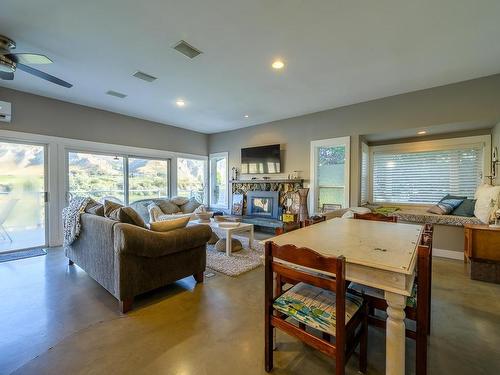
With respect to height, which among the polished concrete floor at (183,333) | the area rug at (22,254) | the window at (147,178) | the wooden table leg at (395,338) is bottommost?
the polished concrete floor at (183,333)

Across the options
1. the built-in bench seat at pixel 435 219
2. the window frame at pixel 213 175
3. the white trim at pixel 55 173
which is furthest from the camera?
the window frame at pixel 213 175

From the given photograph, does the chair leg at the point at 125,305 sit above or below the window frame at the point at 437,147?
below

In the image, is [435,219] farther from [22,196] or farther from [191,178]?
[22,196]

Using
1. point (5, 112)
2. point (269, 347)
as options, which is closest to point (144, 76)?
point (5, 112)

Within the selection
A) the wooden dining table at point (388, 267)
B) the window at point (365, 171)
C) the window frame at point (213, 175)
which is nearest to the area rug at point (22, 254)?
the window frame at point (213, 175)

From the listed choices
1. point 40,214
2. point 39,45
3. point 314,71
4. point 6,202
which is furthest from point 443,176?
point 6,202

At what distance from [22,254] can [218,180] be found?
462 cm

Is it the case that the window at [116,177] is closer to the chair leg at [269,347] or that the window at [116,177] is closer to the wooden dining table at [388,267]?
the chair leg at [269,347]

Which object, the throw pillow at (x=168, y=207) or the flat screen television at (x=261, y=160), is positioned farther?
the flat screen television at (x=261, y=160)

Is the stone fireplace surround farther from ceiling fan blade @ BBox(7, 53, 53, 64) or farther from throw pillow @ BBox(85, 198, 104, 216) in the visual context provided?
ceiling fan blade @ BBox(7, 53, 53, 64)

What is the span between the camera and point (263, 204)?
5941 millimetres

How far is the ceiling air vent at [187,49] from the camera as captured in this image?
261cm

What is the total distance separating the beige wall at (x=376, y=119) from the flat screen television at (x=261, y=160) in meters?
0.21

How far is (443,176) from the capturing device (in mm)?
4395
